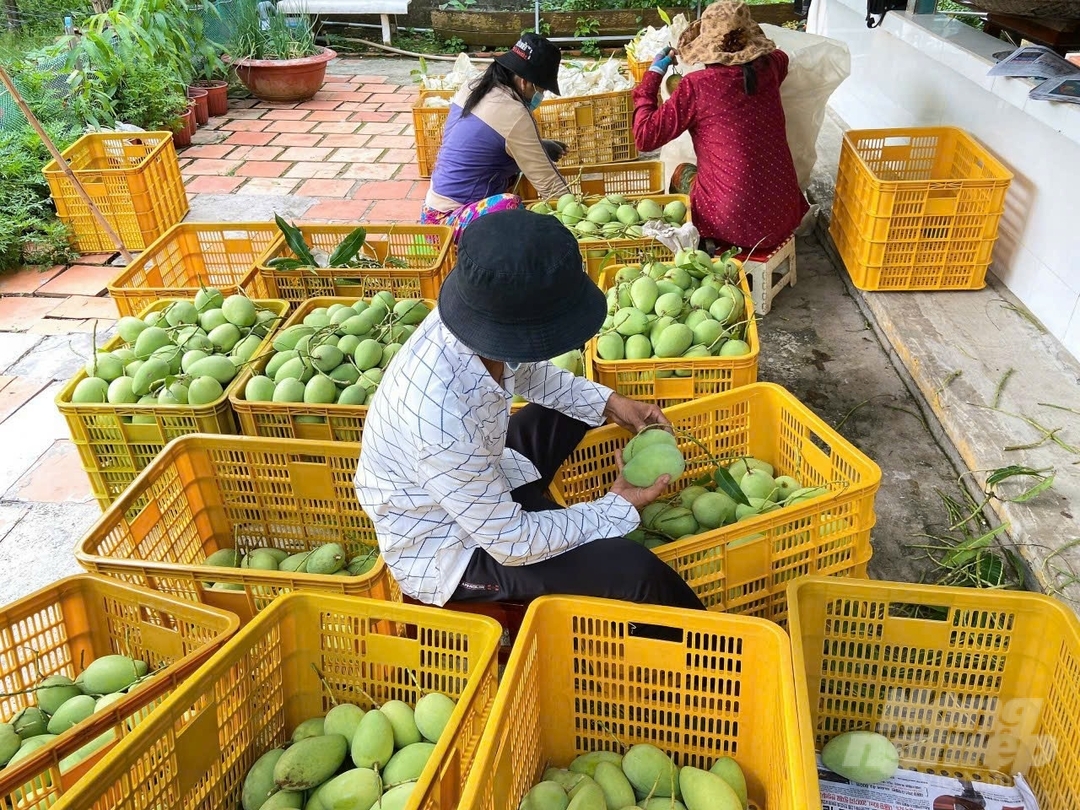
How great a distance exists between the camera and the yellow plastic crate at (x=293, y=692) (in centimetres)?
142

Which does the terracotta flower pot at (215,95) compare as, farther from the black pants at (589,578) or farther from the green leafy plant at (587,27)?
the black pants at (589,578)

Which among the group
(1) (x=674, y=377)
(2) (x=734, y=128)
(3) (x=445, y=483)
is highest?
(2) (x=734, y=128)

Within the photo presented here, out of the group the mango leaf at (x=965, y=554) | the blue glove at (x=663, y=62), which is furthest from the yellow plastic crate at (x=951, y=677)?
the blue glove at (x=663, y=62)

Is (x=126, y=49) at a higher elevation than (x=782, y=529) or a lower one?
higher

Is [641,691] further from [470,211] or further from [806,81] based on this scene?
[806,81]

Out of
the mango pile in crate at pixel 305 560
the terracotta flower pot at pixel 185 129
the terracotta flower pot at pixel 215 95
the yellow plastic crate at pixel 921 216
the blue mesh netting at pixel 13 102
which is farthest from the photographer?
Answer: the terracotta flower pot at pixel 215 95

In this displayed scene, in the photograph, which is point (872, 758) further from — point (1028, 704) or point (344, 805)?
point (344, 805)

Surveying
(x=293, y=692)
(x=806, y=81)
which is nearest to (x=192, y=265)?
(x=293, y=692)

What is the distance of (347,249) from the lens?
3.41m

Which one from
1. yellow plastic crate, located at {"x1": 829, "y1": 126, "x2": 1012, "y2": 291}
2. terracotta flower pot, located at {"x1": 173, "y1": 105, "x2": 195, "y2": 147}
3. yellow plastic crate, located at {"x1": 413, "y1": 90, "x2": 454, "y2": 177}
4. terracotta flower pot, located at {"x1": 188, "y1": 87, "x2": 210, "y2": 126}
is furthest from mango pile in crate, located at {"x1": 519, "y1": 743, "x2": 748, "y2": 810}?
terracotta flower pot, located at {"x1": 188, "y1": 87, "x2": 210, "y2": 126}

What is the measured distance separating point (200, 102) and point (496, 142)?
4.27 m

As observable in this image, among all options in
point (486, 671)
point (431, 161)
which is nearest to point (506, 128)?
point (431, 161)

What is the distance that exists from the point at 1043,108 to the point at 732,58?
1.24 meters

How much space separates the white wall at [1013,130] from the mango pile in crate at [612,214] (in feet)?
4.77
